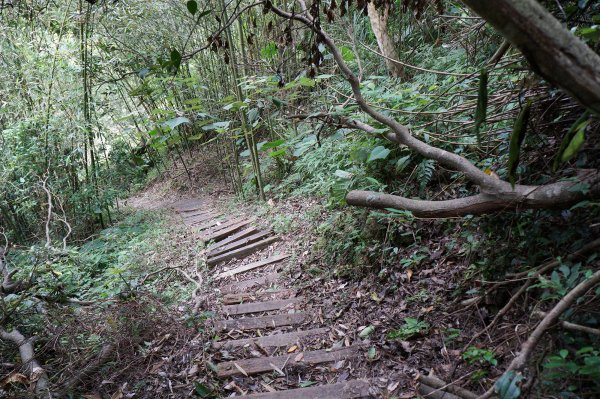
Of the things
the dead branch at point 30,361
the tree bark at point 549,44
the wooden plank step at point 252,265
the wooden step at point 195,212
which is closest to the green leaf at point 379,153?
the wooden plank step at point 252,265

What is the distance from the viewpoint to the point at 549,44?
851mm

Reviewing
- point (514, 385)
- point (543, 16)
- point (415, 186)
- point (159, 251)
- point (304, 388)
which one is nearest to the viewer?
point (543, 16)

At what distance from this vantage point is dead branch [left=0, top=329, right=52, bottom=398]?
229cm

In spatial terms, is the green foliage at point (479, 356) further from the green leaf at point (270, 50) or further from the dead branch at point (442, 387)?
the green leaf at point (270, 50)

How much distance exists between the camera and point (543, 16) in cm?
84

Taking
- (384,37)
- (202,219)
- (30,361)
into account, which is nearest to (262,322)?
(30,361)

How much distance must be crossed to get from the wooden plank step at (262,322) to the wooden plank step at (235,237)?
5.67 feet

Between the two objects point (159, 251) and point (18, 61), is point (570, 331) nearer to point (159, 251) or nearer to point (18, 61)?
point (159, 251)

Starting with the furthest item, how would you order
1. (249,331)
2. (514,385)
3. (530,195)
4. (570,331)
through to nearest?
(249,331)
(530,195)
(570,331)
(514,385)

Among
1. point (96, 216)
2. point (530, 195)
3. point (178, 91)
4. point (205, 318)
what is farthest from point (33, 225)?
point (530, 195)

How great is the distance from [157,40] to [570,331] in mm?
6895

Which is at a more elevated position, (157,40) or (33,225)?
(157,40)

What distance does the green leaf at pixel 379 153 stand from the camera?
334 centimetres

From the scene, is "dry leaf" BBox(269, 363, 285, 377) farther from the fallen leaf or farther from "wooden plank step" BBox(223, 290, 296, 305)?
→ the fallen leaf
